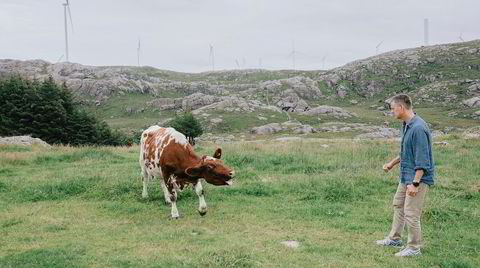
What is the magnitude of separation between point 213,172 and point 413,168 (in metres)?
5.59

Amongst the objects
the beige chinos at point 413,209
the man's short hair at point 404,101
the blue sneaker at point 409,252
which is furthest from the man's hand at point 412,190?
the man's short hair at point 404,101

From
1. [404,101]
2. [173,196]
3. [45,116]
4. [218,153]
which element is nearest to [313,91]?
[45,116]

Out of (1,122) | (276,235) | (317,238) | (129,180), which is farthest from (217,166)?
(1,122)

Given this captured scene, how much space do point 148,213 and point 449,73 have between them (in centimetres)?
18404

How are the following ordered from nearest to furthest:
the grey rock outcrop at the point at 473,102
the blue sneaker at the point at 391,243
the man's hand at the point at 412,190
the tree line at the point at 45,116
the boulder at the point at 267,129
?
the man's hand at the point at 412,190 → the blue sneaker at the point at 391,243 → the tree line at the point at 45,116 → the boulder at the point at 267,129 → the grey rock outcrop at the point at 473,102

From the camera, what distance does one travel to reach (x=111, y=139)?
65375 mm

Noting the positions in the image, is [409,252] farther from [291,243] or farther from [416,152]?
[291,243]

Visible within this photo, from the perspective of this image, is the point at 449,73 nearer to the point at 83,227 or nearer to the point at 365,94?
the point at 365,94

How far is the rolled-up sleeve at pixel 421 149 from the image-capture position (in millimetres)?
9543

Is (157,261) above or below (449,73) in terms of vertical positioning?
below

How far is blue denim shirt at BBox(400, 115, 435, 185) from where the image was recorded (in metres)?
9.57

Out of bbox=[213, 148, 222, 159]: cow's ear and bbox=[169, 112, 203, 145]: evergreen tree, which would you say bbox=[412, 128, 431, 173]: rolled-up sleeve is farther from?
bbox=[169, 112, 203, 145]: evergreen tree

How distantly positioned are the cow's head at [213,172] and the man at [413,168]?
4856 millimetres

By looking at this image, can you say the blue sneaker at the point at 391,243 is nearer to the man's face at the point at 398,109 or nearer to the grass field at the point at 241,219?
the grass field at the point at 241,219
